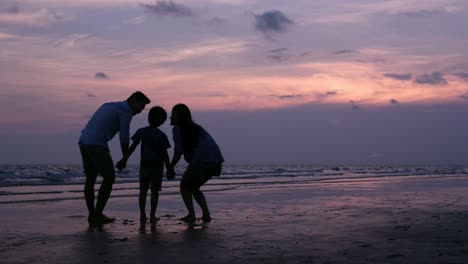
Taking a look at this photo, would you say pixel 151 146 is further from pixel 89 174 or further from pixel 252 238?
pixel 252 238

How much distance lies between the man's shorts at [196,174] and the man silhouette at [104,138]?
1.07 metres

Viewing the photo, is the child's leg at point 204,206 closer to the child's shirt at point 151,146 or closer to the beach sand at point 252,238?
the beach sand at point 252,238

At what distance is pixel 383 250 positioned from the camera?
16.9ft

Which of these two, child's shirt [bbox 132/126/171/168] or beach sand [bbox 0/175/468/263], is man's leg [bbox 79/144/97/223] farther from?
child's shirt [bbox 132/126/171/168]

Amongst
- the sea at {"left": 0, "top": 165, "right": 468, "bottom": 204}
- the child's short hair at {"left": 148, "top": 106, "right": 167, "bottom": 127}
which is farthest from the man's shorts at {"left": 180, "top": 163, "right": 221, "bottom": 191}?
the sea at {"left": 0, "top": 165, "right": 468, "bottom": 204}

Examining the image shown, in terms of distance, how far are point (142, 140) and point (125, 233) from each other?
5.72 feet

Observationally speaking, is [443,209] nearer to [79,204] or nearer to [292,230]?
[292,230]

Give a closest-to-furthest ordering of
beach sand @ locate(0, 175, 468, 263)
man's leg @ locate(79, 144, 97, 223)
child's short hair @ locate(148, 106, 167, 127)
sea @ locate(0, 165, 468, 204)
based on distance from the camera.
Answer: beach sand @ locate(0, 175, 468, 263) < man's leg @ locate(79, 144, 97, 223) < child's short hair @ locate(148, 106, 167, 127) < sea @ locate(0, 165, 468, 204)

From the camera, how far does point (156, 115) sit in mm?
8258

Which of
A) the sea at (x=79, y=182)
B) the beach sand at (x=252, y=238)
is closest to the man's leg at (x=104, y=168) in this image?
the beach sand at (x=252, y=238)

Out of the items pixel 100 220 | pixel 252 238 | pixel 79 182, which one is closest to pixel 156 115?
pixel 100 220

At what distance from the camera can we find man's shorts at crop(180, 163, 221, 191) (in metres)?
8.16

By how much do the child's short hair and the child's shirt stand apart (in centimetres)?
13

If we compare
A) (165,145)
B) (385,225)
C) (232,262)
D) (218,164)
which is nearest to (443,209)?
(385,225)
